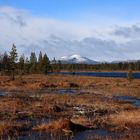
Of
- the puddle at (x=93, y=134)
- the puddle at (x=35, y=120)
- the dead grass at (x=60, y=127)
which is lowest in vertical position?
the puddle at (x=93, y=134)

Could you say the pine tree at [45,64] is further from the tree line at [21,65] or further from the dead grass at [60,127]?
the dead grass at [60,127]

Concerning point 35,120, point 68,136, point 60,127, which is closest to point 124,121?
point 60,127

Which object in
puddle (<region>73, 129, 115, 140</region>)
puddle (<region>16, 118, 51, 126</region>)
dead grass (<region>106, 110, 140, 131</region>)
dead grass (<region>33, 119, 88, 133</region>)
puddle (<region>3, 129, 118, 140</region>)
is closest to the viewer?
puddle (<region>3, 129, 118, 140</region>)

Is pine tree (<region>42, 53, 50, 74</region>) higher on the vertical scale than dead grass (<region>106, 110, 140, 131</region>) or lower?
higher

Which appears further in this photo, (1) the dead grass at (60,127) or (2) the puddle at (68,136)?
(1) the dead grass at (60,127)

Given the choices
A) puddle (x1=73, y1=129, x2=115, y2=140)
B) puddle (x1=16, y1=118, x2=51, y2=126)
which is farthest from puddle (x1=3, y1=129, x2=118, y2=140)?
puddle (x1=16, y1=118, x2=51, y2=126)

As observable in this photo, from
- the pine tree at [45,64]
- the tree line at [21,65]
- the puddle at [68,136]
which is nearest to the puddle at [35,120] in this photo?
the puddle at [68,136]

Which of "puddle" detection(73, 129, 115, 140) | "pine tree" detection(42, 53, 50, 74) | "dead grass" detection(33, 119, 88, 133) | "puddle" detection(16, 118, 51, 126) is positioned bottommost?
"puddle" detection(73, 129, 115, 140)

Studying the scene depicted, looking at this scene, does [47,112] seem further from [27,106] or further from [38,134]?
[38,134]

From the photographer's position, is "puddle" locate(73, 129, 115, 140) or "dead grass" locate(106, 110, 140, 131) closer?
"puddle" locate(73, 129, 115, 140)

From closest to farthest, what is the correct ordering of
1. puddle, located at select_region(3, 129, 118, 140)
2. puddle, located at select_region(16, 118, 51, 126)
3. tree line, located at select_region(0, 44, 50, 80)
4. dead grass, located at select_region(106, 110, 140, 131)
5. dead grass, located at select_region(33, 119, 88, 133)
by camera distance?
puddle, located at select_region(3, 129, 118, 140) → dead grass, located at select_region(33, 119, 88, 133) → dead grass, located at select_region(106, 110, 140, 131) → puddle, located at select_region(16, 118, 51, 126) → tree line, located at select_region(0, 44, 50, 80)

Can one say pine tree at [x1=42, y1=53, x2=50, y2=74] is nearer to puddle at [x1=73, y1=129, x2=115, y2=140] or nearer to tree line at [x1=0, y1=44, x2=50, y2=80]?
tree line at [x1=0, y1=44, x2=50, y2=80]

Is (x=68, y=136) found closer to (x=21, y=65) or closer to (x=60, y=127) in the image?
(x=60, y=127)

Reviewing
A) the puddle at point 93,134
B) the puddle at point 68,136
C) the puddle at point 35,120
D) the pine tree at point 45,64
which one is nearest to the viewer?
the puddle at point 68,136
